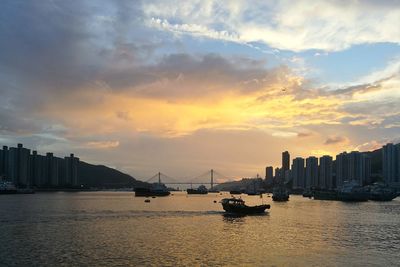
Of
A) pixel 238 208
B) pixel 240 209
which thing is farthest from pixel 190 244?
pixel 240 209

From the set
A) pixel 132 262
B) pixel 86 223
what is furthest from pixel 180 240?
pixel 86 223

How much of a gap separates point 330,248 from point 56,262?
95.4ft

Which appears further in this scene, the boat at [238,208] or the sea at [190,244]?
the boat at [238,208]

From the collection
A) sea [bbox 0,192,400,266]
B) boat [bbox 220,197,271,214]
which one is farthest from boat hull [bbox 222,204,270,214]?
sea [bbox 0,192,400,266]

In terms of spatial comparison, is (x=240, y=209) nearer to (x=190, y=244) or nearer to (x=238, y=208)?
(x=238, y=208)

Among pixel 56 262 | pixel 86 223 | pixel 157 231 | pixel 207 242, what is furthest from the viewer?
pixel 86 223

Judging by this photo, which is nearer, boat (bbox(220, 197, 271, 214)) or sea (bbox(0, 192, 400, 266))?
sea (bbox(0, 192, 400, 266))

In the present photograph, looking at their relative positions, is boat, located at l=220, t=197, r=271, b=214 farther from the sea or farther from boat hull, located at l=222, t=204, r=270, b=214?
the sea

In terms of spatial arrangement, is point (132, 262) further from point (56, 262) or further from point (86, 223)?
point (86, 223)

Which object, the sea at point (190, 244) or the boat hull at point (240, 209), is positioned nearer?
the sea at point (190, 244)


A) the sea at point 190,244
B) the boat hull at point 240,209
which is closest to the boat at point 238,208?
the boat hull at point 240,209

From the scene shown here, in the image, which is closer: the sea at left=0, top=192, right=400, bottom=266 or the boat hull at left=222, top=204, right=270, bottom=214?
the sea at left=0, top=192, right=400, bottom=266

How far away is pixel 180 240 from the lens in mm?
55781

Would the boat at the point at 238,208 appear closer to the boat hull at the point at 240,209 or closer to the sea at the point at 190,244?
the boat hull at the point at 240,209
